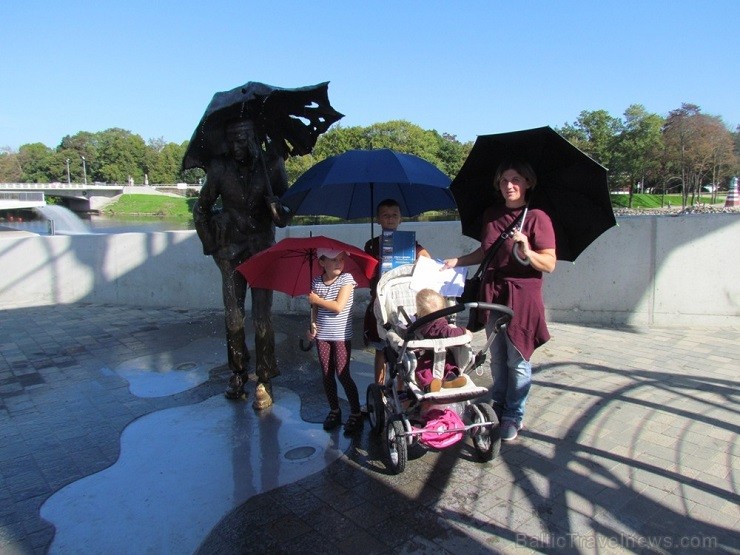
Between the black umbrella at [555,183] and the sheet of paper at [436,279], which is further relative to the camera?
the sheet of paper at [436,279]

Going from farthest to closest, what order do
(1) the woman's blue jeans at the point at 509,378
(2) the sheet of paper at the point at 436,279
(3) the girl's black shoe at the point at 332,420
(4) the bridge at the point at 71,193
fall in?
(4) the bridge at the point at 71,193 < (3) the girl's black shoe at the point at 332,420 < (2) the sheet of paper at the point at 436,279 < (1) the woman's blue jeans at the point at 509,378

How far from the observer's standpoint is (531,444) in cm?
356

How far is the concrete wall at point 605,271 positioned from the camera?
6.35 m

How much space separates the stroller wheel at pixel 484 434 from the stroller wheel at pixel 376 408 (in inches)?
25.7

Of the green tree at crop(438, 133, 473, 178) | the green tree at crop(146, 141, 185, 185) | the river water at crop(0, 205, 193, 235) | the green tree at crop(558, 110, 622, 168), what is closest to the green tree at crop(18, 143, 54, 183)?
the green tree at crop(146, 141, 185, 185)

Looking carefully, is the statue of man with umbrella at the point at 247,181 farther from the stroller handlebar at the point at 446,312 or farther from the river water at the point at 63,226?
the river water at the point at 63,226

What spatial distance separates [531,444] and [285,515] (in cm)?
175

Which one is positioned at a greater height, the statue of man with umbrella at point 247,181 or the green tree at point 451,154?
the green tree at point 451,154

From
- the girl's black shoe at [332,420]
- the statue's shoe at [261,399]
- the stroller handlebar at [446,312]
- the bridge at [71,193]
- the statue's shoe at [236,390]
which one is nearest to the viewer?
the stroller handlebar at [446,312]

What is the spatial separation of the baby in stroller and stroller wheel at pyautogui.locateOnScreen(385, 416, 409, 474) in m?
0.28

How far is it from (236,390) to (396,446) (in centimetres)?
195

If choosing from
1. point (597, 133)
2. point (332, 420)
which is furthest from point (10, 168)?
point (332, 420)

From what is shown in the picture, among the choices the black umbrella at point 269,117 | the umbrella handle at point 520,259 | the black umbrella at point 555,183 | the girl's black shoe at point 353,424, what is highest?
the black umbrella at point 269,117

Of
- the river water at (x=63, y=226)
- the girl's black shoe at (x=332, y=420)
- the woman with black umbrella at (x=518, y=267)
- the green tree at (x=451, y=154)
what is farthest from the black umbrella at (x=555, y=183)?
the green tree at (x=451, y=154)
